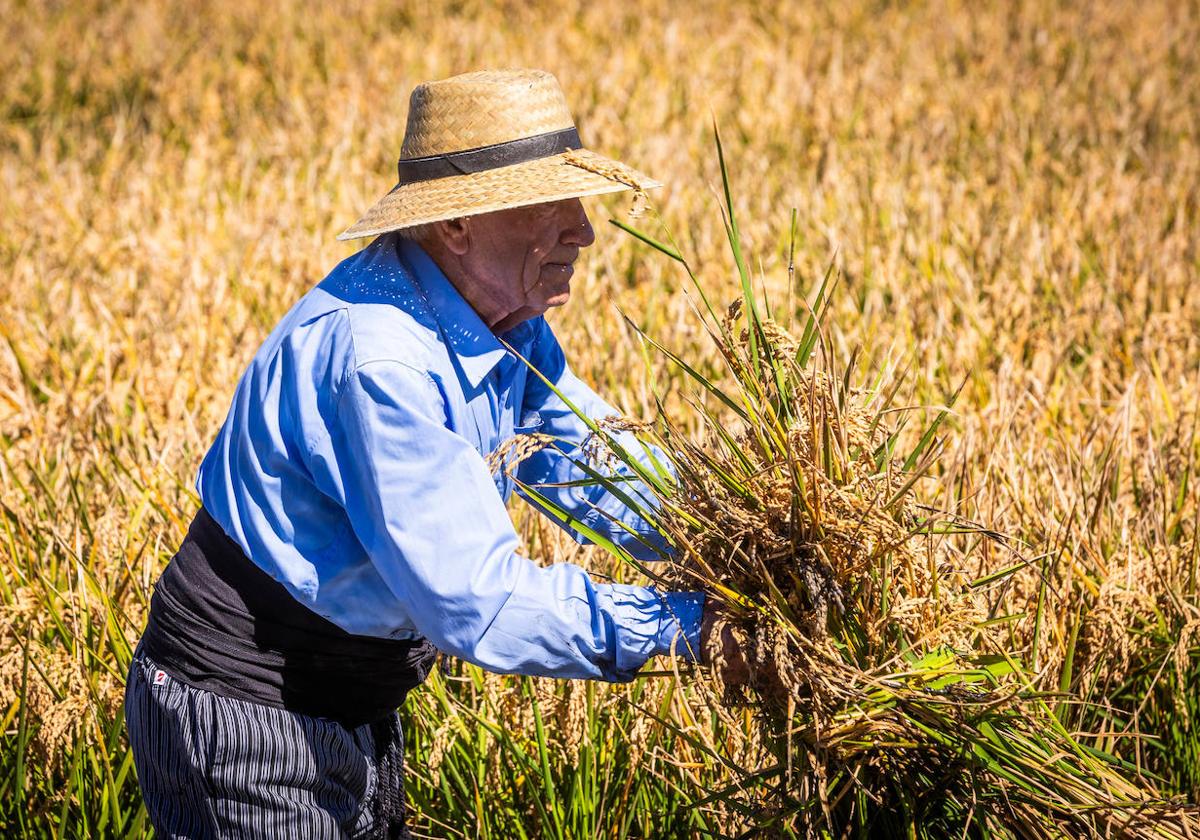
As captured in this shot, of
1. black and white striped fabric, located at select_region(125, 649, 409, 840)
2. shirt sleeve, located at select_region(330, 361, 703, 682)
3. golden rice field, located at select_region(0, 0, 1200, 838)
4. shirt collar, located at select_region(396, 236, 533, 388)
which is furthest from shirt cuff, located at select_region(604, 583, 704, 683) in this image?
black and white striped fabric, located at select_region(125, 649, 409, 840)

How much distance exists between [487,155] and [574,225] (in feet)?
0.47

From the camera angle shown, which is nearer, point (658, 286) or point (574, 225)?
point (574, 225)

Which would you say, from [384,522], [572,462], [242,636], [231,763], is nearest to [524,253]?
[572,462]

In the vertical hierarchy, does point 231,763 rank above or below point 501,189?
below

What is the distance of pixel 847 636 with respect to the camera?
5.25 feet

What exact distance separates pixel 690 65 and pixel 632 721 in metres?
5.03

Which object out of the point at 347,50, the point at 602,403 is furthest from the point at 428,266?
the point at 347,50

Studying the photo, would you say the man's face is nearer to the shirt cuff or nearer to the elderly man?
the elderly man

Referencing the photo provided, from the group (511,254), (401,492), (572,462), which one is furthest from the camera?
(572,462)

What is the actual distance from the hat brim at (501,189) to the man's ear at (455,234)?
0.15 ft

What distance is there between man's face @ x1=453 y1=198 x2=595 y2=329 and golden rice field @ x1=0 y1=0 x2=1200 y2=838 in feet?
1.83

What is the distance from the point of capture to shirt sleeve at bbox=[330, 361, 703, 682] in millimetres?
1481

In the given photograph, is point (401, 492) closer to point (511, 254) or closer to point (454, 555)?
point (454, 555)

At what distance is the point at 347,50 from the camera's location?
7031 millimetres
